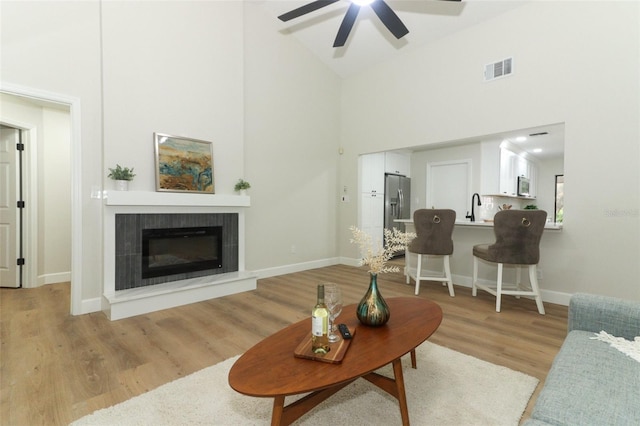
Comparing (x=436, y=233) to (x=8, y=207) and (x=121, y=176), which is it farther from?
(x=8, y=207)

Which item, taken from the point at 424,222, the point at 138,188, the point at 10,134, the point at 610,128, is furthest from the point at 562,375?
the point at 10,134

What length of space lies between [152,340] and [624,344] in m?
2.97

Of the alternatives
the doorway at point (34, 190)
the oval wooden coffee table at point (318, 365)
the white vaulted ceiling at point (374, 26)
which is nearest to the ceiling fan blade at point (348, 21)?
the white vaulted ceiling at point (374, 26)

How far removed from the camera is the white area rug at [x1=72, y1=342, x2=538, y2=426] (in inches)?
60.2

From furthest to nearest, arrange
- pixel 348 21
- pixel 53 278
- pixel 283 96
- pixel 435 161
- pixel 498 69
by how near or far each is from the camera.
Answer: pixel 435 161 → pixel 283 96 → pixel 53 278 → pixel 498 69 → pixel 348 21

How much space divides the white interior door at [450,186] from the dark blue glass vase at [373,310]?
455 cm

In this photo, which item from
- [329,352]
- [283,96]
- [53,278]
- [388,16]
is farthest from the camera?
[283,96]

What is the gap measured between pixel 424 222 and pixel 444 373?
6.84ft

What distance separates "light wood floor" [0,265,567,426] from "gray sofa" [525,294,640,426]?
578mm

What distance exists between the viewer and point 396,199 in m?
6.50

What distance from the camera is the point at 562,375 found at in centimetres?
117

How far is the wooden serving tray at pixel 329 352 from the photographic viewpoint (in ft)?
4.16

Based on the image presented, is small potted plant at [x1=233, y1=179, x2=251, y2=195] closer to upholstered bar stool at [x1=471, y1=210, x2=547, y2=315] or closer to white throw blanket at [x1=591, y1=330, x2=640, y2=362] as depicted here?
upholstered bar stool at [x1=471, y1=210, x2=547, y2=315]

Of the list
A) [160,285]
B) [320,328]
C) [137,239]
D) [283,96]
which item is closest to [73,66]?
[137,239]
